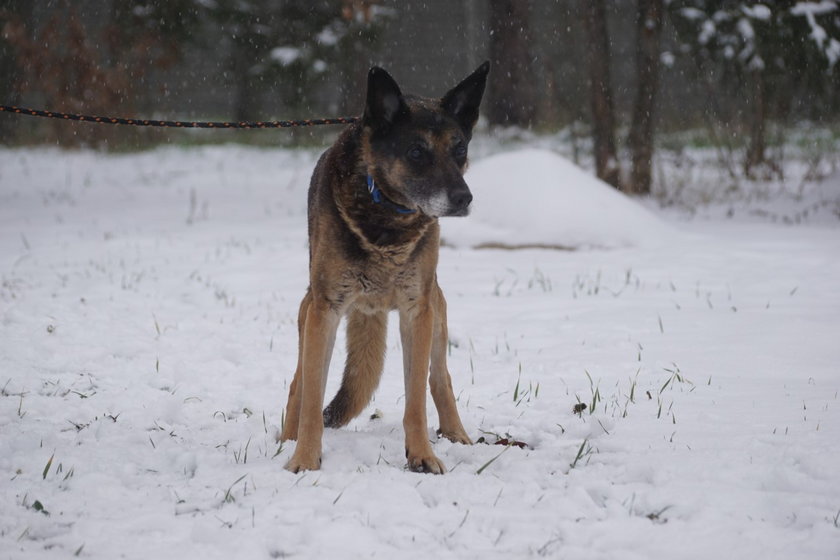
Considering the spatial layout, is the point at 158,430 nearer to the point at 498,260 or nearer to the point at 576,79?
the point at 498,260

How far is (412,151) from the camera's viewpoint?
344cm

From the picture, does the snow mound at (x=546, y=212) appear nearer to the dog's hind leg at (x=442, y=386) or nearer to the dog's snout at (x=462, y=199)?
the dog's hind leg at (x=442, y=386)

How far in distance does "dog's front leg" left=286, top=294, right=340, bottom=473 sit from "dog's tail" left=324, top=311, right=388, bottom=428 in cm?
36

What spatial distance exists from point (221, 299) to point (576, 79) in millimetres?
11587

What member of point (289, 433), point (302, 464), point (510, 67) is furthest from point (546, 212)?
point (510, 67)

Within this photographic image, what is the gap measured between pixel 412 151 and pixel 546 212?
19.1 ft

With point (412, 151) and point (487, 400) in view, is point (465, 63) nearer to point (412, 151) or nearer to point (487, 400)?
point (487, 400)

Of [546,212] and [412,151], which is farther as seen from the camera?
[546,212]

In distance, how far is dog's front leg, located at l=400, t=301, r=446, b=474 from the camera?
11.3ft

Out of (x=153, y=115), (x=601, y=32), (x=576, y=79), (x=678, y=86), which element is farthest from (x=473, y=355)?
(x=153, y=115)

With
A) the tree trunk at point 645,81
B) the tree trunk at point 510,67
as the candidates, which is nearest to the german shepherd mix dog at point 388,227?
the tree trunk at point 645,81

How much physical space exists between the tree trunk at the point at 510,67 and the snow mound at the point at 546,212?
10.7 meters

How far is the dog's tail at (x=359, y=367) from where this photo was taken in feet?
12.7

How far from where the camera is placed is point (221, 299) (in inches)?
271
